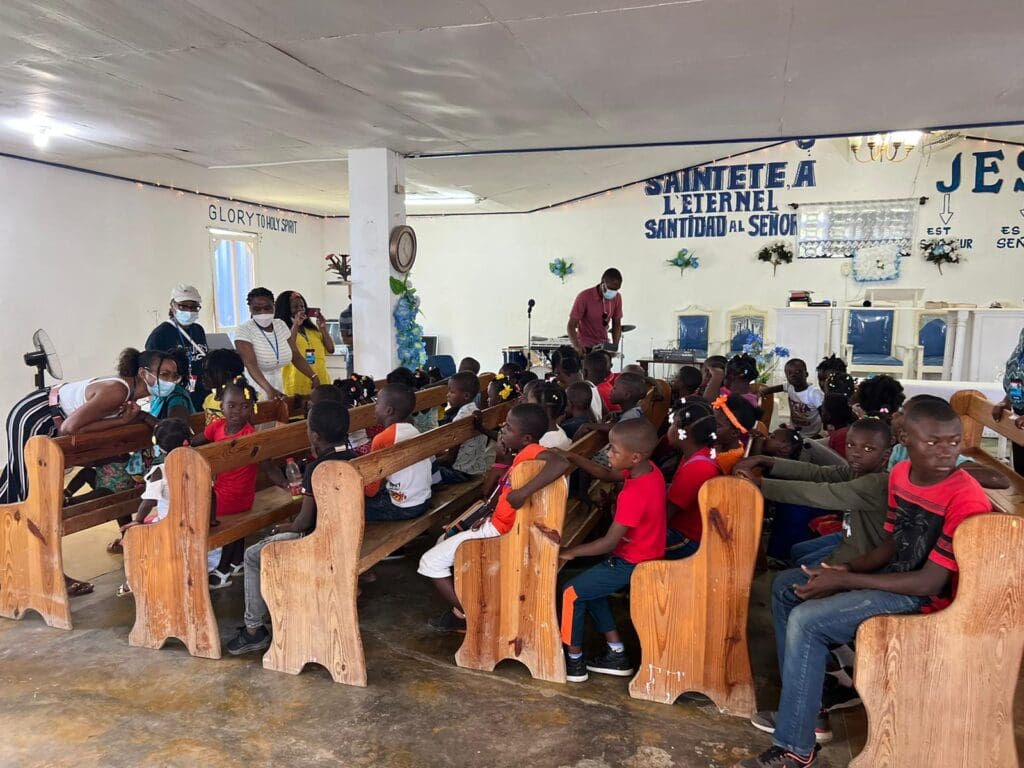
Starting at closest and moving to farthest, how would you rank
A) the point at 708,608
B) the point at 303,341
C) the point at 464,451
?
the point at 708,608 → the point at 464,451 → the point at 303,341

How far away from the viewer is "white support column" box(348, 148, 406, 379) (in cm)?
654

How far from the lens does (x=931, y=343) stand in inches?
360

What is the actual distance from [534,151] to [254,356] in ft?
11.5

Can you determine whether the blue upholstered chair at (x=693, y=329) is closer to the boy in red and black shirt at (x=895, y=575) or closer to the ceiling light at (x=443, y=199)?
the ceiling light at (x=443, y=199)

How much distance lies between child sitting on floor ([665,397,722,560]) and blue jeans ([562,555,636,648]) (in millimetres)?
352

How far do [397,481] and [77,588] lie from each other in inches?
75.3

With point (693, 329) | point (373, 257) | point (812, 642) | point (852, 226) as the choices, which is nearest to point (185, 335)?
point (373, 257)

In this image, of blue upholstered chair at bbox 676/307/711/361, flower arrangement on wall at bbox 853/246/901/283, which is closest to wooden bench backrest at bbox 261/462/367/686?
blue upholstered chair at bbox 676/307/711/361

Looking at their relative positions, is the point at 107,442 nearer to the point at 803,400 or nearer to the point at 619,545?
the point at 619,545

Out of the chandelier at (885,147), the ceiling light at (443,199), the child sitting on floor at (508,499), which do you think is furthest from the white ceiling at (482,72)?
the chandelier at (885,147)

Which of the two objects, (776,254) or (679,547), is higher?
(776,254)

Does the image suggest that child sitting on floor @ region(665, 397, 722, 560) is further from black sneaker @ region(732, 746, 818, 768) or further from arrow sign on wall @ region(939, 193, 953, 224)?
arrow sign on wall @ region(939, 193, 953, 224)

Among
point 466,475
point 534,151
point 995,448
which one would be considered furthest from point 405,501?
point 995,448

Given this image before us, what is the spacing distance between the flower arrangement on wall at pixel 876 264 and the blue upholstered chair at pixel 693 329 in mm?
2175
